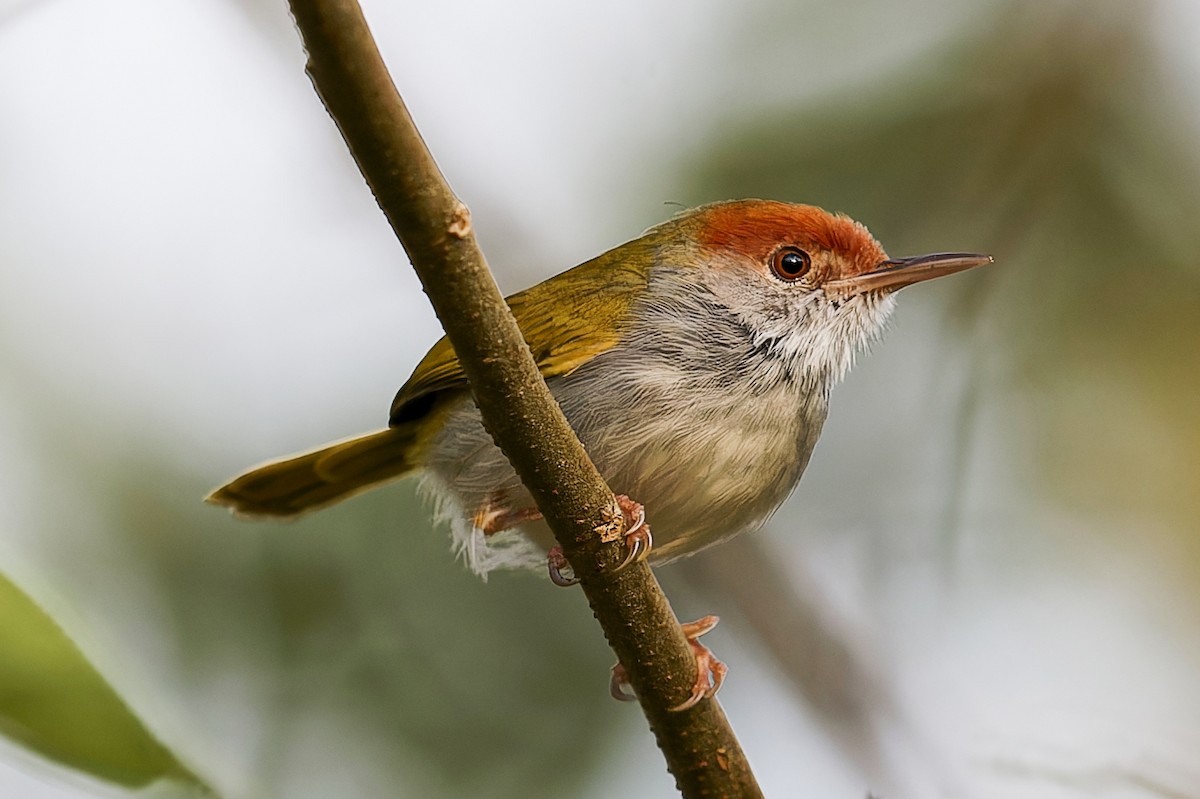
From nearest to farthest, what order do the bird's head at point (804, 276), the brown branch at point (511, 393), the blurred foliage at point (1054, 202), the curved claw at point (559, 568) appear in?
the brown branch at point (511, 393) → the curved claw at point (559, 568) → the bird's head at point (804, 276) → the blurred foliage at point (1054, 202)

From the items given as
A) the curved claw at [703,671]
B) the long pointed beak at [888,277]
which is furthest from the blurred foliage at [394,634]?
the long pointed beak at [888,277]

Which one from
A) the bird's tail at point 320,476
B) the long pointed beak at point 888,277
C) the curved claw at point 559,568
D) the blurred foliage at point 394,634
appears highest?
the bird's tail at point 320,476

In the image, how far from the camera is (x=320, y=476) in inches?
127

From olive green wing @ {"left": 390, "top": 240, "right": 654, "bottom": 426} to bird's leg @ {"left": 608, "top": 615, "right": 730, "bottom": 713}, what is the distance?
670 mm

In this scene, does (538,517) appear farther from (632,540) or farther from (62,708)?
(62,708)

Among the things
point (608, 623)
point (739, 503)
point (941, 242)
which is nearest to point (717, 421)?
point (739, 503)

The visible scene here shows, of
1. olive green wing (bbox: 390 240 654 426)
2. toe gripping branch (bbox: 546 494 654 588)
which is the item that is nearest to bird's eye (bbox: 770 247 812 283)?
olive green wing (bbox: 390 240 654 426)

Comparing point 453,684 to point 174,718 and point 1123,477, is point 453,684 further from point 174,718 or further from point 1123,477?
point 1123,477

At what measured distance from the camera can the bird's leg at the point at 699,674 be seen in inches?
88.6

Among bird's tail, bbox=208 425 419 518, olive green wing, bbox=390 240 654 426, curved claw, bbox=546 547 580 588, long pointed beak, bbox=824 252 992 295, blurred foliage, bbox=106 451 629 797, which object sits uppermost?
olive green wing, bbox=390 240 654 426

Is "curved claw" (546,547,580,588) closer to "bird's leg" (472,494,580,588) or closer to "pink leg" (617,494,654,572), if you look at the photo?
"pink leg" (617,494,654,572)

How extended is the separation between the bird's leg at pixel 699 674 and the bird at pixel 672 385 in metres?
0.24

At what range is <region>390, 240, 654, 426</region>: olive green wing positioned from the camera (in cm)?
282

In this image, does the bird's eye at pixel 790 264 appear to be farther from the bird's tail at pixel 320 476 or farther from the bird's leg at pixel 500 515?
the bird's tail at pixel 320 476
